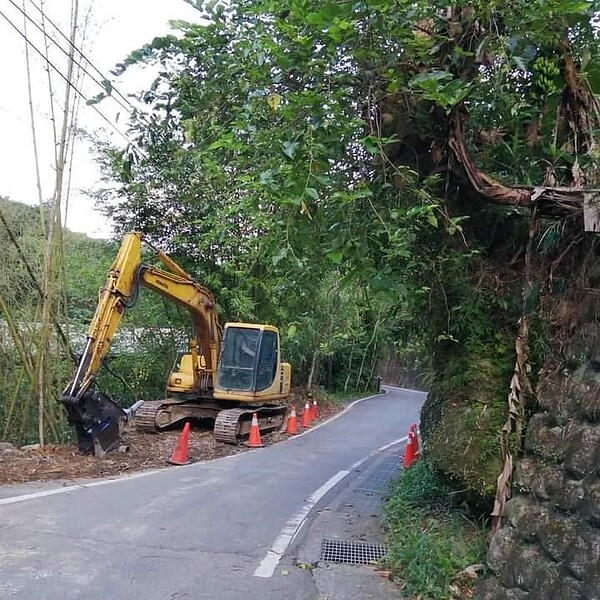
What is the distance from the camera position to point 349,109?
18.6 ft

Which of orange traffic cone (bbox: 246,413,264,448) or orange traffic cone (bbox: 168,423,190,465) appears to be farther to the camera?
orange traffic cone (bbox: 246,413,264,448)

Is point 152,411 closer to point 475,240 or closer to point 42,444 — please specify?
point 42,444

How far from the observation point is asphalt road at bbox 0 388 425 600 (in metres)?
4.91

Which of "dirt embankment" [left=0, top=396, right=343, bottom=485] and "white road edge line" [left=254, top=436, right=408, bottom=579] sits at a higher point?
"white road edge line" [left=254, top=436, right=408, bottom=579]

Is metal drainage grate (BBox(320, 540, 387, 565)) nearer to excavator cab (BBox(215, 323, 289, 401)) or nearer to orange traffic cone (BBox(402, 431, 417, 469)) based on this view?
orange traffic cone (BBox(402, 431, 417, 469))

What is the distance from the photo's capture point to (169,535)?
20.8ft

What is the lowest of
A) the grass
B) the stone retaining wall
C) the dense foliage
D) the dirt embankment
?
the dirt embankment

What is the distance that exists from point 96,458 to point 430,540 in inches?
243

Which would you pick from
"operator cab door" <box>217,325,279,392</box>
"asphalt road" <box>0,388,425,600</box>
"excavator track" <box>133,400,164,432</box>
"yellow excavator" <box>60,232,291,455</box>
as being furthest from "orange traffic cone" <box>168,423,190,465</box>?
"operator cab door" <box>217,325,279,392</box>

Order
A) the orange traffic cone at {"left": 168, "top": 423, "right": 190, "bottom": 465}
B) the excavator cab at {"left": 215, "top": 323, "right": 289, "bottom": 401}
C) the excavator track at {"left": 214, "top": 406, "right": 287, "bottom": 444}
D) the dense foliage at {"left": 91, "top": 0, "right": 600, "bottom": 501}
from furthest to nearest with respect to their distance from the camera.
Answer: the excavator cab at {"left": 215, "top": 323, "right": 289, "bottom": 401} → the excavator track at {"left": 214, "top": 406, "right": 287, "bottom": 444} → the orange traffic cone at {"left": 168, "top": 423, "right": 190, "bottom": 465} → the dense foliage at {"left": 91, "top": 0, "right": 600, "bottom": 501}

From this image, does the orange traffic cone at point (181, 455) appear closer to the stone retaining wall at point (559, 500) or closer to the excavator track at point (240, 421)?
the excavator track at point (240, 421)

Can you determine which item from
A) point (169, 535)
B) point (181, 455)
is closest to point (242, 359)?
point (181, 455)

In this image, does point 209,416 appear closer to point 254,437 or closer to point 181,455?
point 254,437

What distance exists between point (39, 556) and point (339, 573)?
2.36 meters
